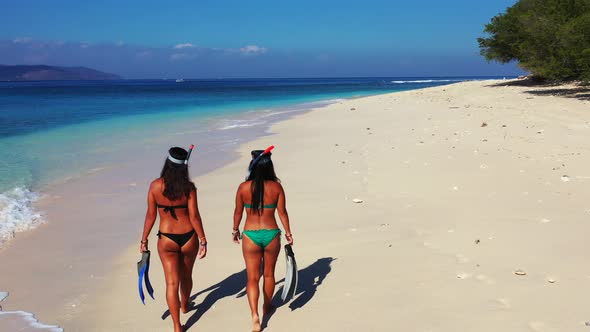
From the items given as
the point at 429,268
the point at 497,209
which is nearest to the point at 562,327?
the point at 429,268

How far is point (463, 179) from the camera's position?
920 cm

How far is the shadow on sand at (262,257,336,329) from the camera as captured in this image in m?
4.99

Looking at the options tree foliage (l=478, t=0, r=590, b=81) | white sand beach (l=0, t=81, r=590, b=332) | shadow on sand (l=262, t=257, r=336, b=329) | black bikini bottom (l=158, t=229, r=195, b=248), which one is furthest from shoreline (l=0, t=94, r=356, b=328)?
tree foliage (l=478, t=0, r=590, b=81)

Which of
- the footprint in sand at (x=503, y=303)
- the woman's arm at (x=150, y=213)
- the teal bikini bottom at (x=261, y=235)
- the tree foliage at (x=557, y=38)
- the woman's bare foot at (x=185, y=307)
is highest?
the tree foliage at (x=557, y=38)

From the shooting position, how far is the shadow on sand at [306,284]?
4992mm

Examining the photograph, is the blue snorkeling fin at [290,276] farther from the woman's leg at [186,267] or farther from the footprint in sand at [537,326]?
the footprint in sand at [537,326]

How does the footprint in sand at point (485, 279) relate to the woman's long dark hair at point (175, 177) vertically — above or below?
below

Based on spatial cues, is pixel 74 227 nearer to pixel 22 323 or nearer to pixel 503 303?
pixel 22 323

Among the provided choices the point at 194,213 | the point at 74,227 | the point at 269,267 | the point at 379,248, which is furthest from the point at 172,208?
the point at 74,227

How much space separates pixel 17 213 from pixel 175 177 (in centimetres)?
577

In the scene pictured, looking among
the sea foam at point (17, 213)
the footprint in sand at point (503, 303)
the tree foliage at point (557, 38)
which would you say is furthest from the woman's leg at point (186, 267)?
the tree foliage at point (557, 38)

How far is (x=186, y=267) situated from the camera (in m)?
4.73

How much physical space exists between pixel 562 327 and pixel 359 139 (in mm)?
11676

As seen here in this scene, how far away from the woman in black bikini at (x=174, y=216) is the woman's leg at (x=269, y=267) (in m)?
0.57
